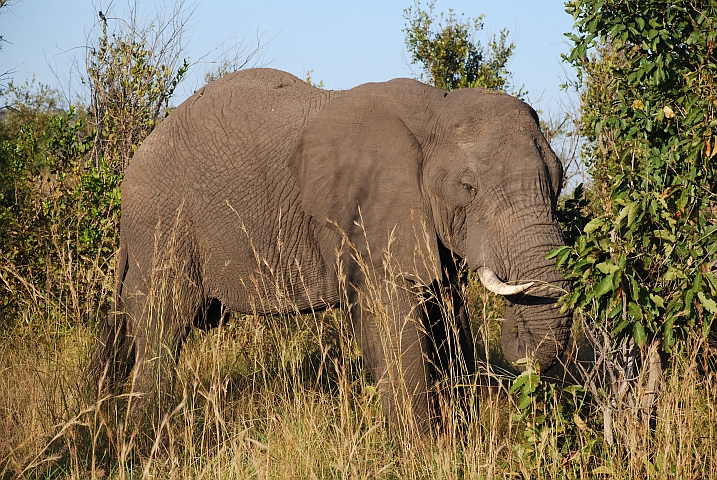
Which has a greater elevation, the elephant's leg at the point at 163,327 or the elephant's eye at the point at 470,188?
the elephant's eye at the point at 470,188

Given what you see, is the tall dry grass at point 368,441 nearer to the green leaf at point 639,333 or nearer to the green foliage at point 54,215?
the green leaf at point 639,333

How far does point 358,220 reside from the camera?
5441 mm

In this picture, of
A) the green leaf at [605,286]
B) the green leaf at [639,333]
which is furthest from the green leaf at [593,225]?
the green leaf at [639,333]

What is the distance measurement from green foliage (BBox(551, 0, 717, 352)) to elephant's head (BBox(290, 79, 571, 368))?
379mm

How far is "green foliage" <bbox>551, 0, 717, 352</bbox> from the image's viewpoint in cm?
394

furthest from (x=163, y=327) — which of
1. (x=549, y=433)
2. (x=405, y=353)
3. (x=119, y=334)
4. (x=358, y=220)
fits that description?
(x=549, y=433)

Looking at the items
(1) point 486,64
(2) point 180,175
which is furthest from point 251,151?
(1) point 486,64

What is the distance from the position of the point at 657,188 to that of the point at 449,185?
120 centimetres

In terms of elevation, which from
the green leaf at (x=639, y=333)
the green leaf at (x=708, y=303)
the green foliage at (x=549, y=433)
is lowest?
the green foliage at (x=549, y=433)

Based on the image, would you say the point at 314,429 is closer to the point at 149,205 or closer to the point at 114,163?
the point at 149,205

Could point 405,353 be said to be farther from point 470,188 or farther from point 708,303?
point 708,303

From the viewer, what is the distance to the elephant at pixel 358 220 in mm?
4738

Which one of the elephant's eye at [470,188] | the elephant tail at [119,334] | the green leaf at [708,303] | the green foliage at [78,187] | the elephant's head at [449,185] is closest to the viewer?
the green leaf at [708,303]

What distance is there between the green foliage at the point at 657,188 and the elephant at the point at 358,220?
1.02 feet
